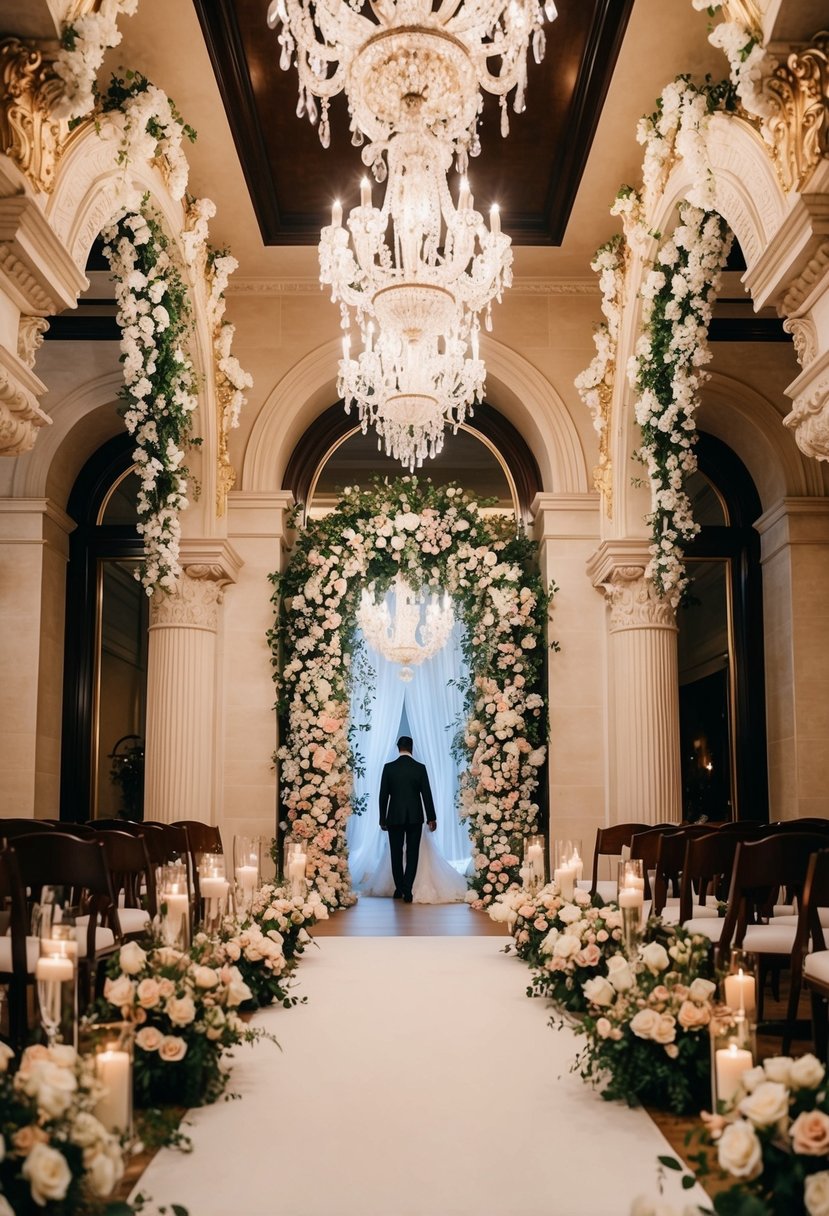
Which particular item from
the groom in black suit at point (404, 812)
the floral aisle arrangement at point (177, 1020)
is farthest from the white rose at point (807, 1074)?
the groom in black suit at point (404, 812)

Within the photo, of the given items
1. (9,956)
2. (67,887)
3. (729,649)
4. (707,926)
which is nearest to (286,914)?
(67,887)

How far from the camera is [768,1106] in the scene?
239cm

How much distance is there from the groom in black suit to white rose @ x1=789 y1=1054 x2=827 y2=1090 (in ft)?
32.4

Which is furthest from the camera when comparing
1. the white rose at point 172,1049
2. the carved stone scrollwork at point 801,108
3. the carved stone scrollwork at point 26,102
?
the carved stone scrollwork at point 801,108

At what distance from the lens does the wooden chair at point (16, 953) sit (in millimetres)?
4309

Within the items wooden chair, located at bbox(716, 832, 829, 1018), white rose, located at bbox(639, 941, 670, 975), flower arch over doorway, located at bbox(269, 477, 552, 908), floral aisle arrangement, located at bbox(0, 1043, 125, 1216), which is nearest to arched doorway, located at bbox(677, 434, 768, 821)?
flower arch over doorway, located at bbox(269, 477, 552, 908)

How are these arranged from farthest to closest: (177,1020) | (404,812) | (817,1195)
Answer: (404,812)
(177,1020)
(817,1195)

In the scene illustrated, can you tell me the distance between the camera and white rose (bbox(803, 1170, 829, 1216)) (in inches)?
86.8

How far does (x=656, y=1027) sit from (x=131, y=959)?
5.72 feet

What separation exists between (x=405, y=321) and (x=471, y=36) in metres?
2.05

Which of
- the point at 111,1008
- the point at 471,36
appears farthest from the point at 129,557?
the point at 111,1008

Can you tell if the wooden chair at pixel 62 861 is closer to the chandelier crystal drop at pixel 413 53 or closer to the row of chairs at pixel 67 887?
the row of chairs at pixel 67 887

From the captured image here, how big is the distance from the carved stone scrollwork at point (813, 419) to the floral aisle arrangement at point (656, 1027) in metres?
2.64

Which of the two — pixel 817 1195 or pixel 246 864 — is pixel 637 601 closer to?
pixel 246 864
